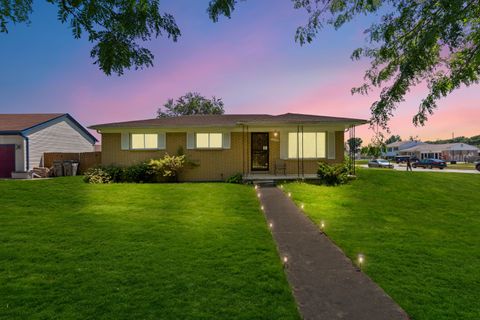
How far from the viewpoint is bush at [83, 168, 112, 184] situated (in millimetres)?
14575

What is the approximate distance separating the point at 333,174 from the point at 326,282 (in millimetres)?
10535

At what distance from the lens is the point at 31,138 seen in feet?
65.8

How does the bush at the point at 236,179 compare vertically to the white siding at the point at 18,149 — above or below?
below

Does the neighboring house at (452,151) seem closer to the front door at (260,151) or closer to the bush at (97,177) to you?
the front door at (260,151)

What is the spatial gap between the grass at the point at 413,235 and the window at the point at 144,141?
8017mm

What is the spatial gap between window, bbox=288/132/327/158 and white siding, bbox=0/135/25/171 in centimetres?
1821

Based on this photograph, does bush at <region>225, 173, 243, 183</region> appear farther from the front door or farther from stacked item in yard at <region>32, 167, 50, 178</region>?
stacked item in yard at <region>32, 167, 50, 178</region>

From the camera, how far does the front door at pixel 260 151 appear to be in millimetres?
16188

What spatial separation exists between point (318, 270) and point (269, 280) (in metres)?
1.01

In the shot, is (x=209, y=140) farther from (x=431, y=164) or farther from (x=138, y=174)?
(x=431, y=164)

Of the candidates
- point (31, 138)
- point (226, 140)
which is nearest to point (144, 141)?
point (226, 140)

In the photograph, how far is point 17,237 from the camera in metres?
6.42

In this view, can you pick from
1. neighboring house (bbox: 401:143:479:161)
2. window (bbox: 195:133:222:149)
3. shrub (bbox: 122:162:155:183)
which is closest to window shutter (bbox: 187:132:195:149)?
window (bbox: 195:133:222:149)

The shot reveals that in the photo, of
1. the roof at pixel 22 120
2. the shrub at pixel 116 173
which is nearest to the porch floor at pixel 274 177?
the shrub at pixel 116 173
